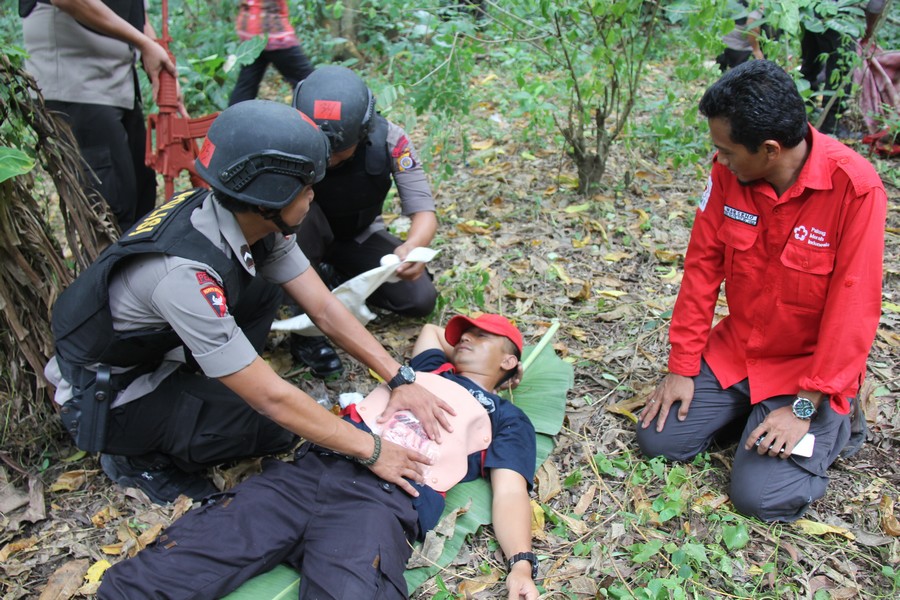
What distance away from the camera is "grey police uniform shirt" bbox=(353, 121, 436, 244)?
3.63m

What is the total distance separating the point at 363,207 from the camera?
375cm

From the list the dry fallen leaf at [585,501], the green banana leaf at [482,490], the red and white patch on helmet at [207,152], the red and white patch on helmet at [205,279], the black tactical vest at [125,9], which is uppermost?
the black tactical vest at [125,9]

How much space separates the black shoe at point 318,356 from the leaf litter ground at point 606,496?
0.07 metres

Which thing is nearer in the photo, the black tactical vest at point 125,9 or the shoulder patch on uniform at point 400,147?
the black tactical vest at point 125,9

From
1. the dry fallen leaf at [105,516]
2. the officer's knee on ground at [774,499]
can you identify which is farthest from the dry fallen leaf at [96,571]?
the officer's knee on ground at [774,499]

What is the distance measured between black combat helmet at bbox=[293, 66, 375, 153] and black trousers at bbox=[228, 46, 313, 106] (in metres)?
1.92

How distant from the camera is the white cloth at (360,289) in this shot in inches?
132

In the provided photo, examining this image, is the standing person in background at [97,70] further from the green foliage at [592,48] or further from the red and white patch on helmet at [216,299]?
the green foliage at [592,48]

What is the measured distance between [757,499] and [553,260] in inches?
82.8

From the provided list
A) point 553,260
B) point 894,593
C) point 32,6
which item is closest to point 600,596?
point 894,593

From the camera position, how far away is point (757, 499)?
2596 millimetres

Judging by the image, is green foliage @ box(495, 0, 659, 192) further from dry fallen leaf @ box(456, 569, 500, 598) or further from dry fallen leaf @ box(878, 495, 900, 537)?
dry fallen leaf @ box(456, 569, 500, 598)

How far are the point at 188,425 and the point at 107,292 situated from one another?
0.62 m

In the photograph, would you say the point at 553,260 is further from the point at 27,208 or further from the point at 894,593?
the point at 27,208
